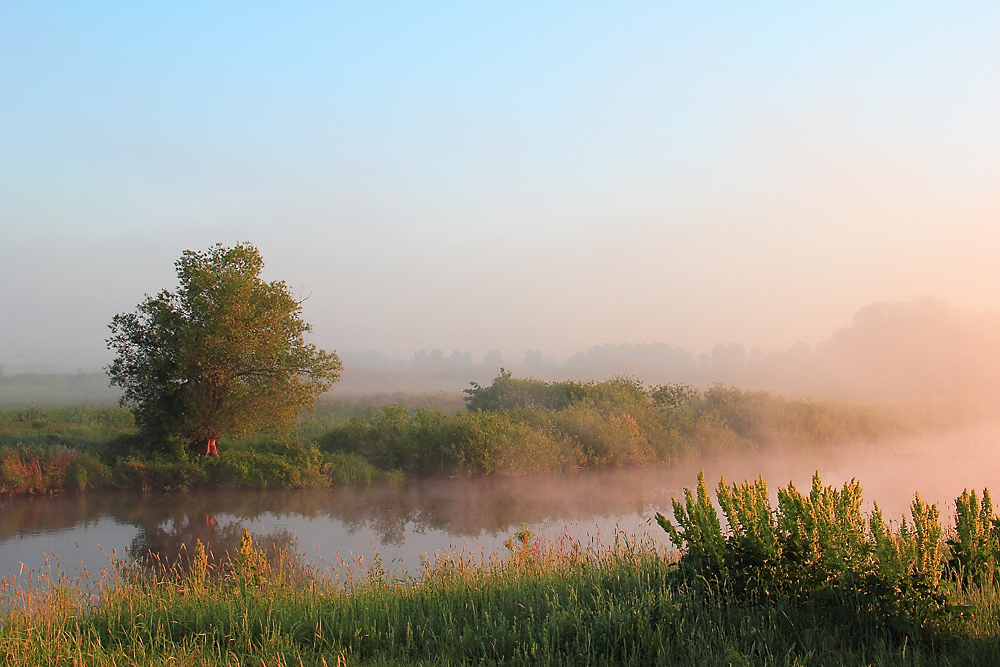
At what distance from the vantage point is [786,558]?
A: 15.9 ft

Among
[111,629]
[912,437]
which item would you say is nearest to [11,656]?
[111,629]

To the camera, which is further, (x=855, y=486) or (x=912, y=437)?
(x=912, y=437)

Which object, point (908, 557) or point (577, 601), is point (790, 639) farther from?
point (577, 601)

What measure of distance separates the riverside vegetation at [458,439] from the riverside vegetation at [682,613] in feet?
30.4

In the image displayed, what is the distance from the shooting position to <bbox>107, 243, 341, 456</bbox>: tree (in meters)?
14.9

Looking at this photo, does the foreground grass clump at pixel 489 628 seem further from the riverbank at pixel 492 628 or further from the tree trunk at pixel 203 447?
the tree trunk at pixel 203 447

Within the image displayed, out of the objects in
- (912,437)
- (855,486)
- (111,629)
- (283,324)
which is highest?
(283,324)

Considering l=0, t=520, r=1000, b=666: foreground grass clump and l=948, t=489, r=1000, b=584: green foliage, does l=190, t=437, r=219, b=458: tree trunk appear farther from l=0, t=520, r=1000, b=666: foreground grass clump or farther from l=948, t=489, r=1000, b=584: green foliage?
l=948, t=489, r=1000, b=584: green foliage

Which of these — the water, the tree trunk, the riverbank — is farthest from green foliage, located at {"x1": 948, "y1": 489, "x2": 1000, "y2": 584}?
the tree trunk

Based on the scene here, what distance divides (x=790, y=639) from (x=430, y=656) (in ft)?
8.08

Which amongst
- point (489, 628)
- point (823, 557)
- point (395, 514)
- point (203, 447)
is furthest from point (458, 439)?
point (823, 557)

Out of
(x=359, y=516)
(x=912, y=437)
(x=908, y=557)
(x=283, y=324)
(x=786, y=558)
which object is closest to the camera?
(x=908, y=557)

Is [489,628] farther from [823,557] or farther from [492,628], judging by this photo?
[823,557]

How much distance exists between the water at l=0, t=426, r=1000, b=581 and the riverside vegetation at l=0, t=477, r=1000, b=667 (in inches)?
110
